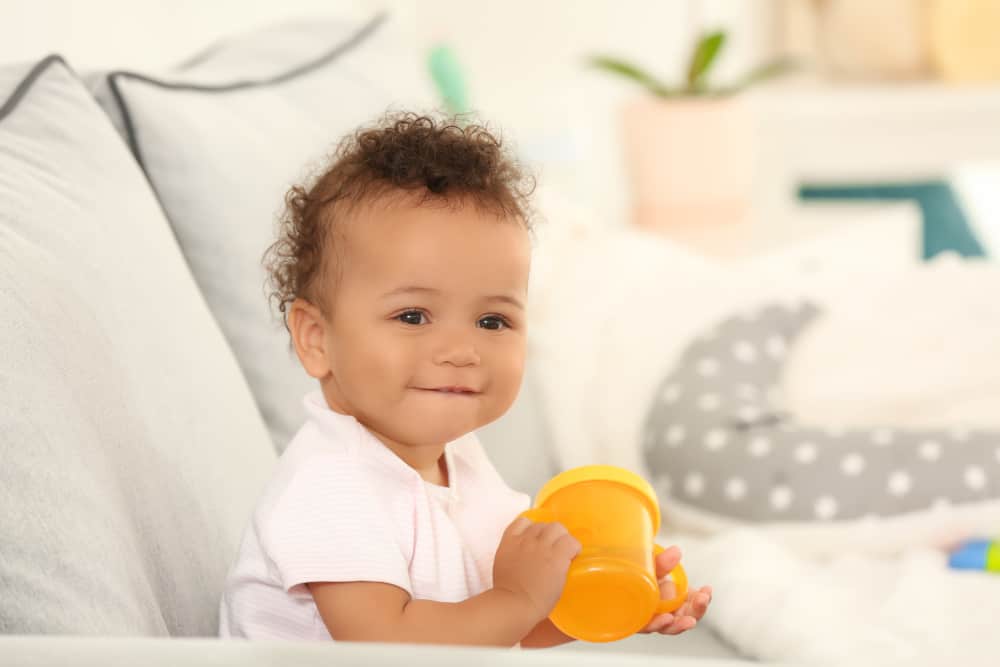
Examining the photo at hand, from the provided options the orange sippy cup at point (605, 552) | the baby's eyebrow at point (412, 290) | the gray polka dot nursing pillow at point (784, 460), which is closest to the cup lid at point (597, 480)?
the orange sippy cup at point (605, 552)

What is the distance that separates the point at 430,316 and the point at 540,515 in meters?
0.11

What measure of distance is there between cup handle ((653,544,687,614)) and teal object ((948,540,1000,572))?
1.86 feet

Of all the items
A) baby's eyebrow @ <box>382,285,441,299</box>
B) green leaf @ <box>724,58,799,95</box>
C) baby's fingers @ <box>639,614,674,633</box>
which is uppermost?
green leaf @ <box>724,58,799,95</box>

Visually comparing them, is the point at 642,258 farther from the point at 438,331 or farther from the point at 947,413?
the point at 438,331

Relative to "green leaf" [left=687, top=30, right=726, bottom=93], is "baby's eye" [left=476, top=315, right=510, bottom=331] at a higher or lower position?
lower

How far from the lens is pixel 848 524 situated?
115 centimetres

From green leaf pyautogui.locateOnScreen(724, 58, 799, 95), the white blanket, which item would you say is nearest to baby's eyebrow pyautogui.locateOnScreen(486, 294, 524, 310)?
the white blanket

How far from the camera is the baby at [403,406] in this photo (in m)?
0.55

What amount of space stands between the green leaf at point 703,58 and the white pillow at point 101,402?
1645 mm

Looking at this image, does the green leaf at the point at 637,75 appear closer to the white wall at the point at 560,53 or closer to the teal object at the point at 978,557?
the white wall at the point at 560,53

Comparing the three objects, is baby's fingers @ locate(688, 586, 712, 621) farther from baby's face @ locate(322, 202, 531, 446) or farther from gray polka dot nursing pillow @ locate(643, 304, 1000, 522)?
gray polka dot nursing pillow @ locate(643, 304, 1000, 522)

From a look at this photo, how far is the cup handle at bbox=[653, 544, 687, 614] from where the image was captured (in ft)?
1.88

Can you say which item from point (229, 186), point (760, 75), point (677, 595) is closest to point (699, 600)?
point (677, 595)

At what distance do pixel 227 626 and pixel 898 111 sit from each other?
9.66ft
